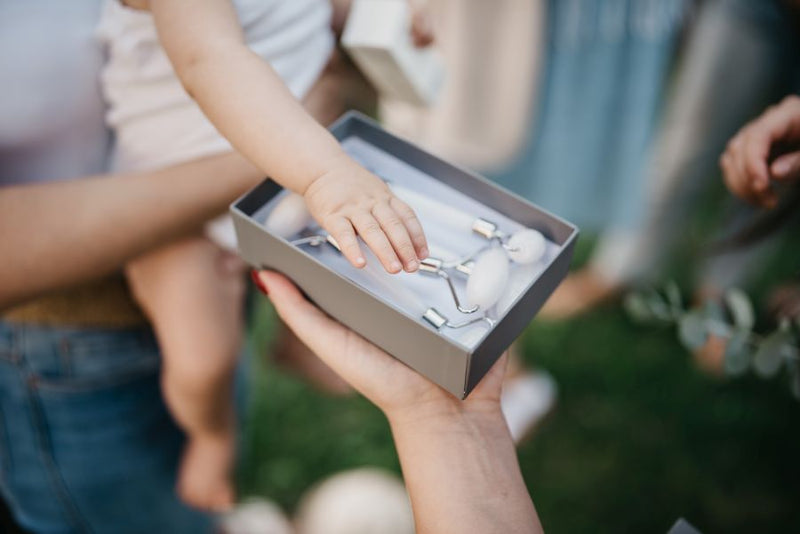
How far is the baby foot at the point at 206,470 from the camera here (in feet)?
3.74

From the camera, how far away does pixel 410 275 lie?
686mm

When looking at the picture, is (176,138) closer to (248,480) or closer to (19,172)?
(19,172)

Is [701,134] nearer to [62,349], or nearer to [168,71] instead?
[168,71]

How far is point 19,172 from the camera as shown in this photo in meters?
0.86

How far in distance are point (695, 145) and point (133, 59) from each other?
141 centimetres

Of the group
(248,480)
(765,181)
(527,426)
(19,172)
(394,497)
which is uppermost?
(765,181)

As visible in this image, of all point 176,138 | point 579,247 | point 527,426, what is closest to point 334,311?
point 176,138

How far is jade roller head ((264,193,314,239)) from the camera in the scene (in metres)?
0.69

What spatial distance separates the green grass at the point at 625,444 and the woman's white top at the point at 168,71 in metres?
0.88

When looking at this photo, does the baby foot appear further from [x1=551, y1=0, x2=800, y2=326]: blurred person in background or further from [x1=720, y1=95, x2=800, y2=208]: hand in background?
[x1=551, y1=0, x2=800, y2=326]: blurred person in background

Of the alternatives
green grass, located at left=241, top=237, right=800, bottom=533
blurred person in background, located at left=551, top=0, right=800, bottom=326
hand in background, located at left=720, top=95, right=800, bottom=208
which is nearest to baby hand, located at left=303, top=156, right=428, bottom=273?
hand in background, located at left=720, top=95, right=800, bottom=208

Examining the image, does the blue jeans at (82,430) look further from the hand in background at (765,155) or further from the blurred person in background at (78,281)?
the hand in background at (765,155)

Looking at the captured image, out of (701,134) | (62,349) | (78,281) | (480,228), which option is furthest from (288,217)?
(701,134)

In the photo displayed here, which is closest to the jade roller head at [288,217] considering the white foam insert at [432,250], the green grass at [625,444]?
the white foam insert at [432,250]
